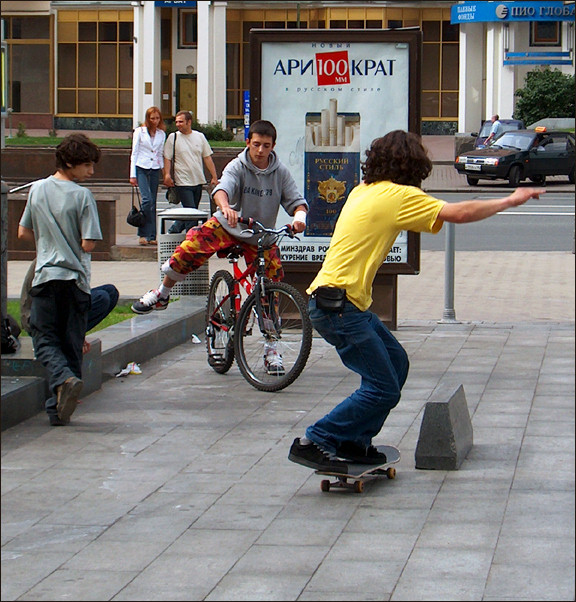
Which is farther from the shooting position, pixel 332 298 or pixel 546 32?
pixel 546 32

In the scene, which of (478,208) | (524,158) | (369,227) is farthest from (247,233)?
(524,158)

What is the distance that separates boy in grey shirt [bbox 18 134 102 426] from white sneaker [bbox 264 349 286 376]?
1.46m

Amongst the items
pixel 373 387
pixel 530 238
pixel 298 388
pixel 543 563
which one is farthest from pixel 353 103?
pixel 530 238

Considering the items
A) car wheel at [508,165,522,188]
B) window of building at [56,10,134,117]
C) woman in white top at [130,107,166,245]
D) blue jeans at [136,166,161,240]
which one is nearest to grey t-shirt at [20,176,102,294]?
woman in white top at [130,107,166,245]

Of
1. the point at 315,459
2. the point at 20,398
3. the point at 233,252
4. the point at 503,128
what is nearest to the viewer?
the point at 315,459

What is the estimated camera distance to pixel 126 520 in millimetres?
5059

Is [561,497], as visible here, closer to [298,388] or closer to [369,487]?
[369,487]

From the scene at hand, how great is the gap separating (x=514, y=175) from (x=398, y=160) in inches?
1024

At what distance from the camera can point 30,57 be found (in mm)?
48688

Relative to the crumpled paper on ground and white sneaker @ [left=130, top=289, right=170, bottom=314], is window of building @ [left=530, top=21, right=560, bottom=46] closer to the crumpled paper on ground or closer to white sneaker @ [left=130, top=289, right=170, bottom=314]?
white sneaker @ [left=130, top=289, right=170, bottom=314]

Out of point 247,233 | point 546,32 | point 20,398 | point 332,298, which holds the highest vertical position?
point 546,32

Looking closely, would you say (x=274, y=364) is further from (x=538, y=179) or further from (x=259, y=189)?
(x=538, y=179)

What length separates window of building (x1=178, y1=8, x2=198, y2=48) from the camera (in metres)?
49.2

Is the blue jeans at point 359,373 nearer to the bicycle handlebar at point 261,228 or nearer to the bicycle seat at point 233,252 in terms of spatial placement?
the bicycle handlebar at point 261,228
